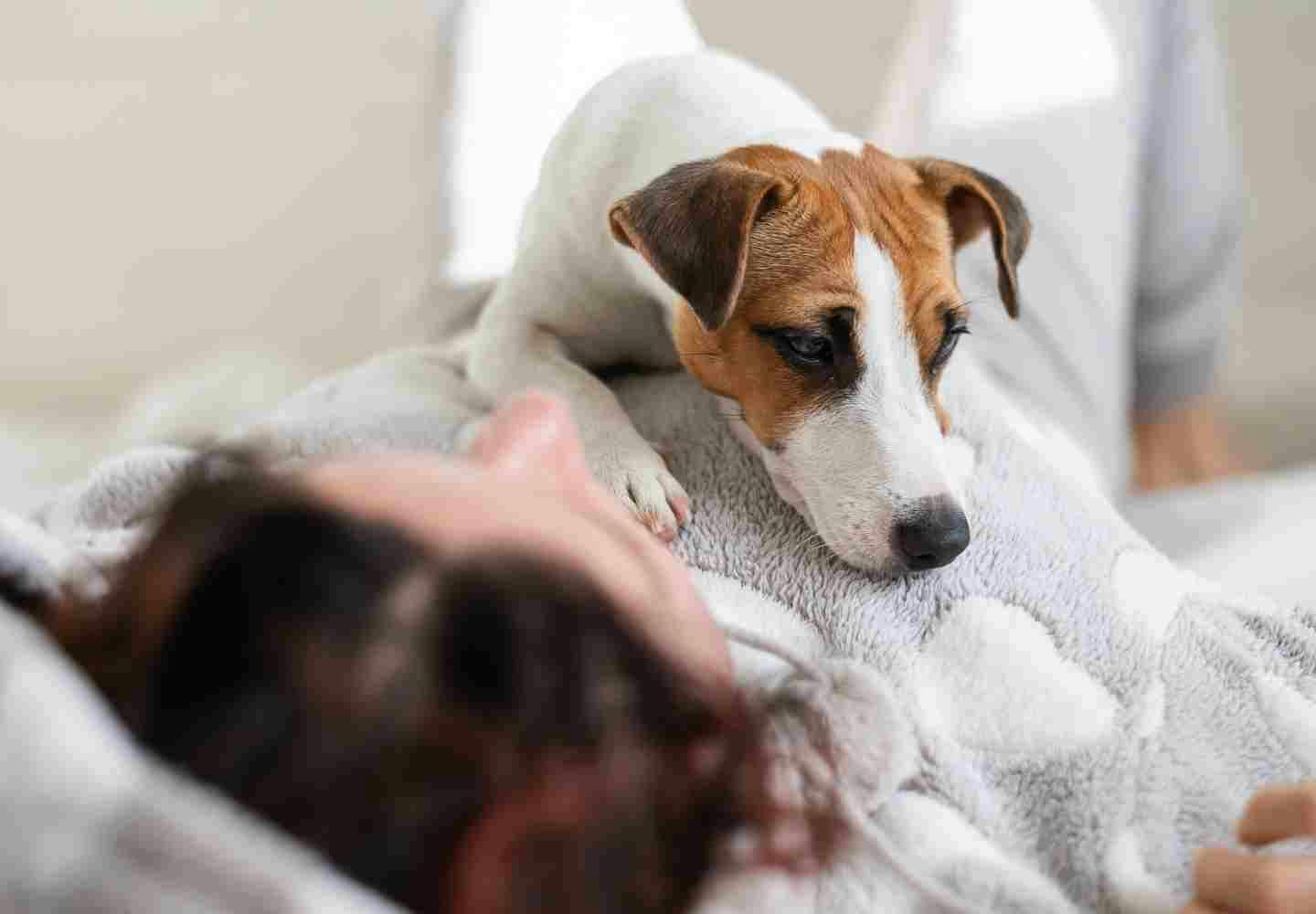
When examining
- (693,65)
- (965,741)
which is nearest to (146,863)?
(965,741)

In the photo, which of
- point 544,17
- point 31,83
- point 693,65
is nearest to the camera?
point 693,65

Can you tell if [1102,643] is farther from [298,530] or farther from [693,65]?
[693,65]

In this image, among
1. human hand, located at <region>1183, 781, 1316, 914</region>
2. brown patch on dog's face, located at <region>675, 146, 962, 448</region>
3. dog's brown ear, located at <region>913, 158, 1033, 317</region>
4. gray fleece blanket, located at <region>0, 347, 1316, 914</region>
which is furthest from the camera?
dog's brown ear, located at <region>913, 158, 1033, 317</region>

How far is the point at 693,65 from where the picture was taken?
134 cm

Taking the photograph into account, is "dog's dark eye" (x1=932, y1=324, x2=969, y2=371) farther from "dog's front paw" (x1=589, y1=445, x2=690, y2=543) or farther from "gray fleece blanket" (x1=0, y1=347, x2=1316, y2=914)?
"dog's front paw" (x1=589, y1=445, x2=690, y2=543)

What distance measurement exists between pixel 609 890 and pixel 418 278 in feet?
4.75

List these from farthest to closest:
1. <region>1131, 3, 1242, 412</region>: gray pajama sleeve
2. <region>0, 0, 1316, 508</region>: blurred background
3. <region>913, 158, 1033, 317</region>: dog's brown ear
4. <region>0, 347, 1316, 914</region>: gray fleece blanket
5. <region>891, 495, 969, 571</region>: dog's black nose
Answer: <region>0, 0, 1316, 508</region>: blurred background, <region>1131, 3, 1242, 412</region>: gray pajama sleeve, <region>913, 158, 1033, 317</region>: dog's brown ear, <region>891, 495, 969, 571</region>: dog's black nose, <region>0, 347, 1316, 914</region>: gray fleece blanket

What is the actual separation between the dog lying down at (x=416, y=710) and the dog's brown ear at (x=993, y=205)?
32.4 inches

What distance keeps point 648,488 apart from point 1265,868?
54 centimetres

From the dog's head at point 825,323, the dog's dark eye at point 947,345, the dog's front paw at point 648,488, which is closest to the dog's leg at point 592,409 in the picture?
the dog's front paw at point 648,488

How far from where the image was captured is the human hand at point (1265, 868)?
673 mm

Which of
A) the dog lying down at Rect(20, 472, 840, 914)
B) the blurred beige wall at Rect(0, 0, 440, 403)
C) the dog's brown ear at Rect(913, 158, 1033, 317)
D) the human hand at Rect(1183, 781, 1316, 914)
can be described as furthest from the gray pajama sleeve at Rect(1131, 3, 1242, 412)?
the dog lying down at Rect(20, 472, 840, 914)

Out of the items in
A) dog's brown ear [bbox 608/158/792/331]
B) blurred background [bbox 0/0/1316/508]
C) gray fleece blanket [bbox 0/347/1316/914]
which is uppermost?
dog's brown ear [bbox 608/158/792/331]

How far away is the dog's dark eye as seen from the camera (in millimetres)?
1154
